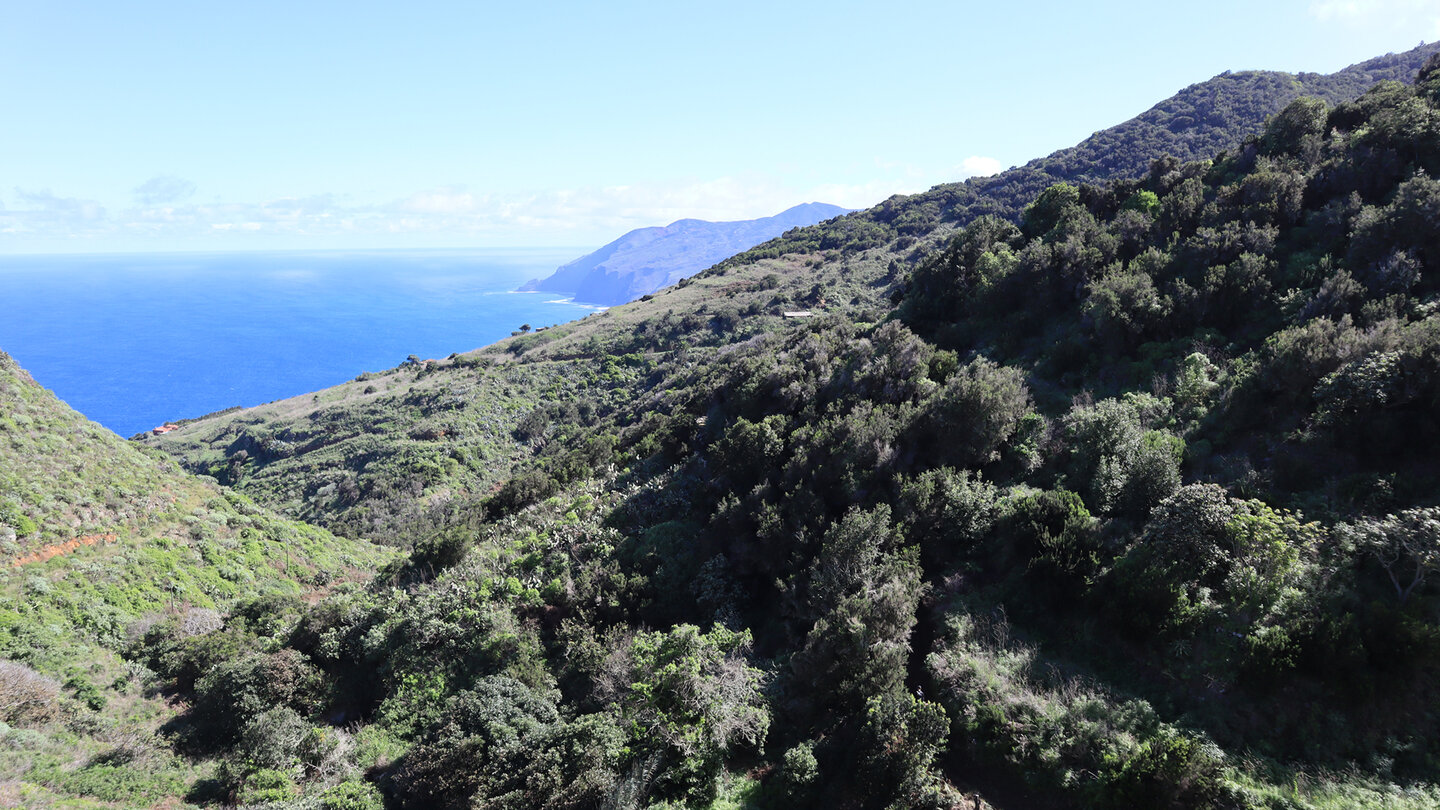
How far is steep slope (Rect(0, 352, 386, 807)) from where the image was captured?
39.2 feet

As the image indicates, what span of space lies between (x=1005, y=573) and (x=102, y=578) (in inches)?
1038

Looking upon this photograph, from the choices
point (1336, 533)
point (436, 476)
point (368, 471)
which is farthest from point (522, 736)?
point (368, 471)

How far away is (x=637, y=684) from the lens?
11.8m

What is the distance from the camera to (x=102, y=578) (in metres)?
18.2

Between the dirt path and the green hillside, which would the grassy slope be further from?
the green hillside

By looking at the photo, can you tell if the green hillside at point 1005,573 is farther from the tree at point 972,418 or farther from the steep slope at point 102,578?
the steep slope at point 102,578

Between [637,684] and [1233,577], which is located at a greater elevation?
[1233,577]

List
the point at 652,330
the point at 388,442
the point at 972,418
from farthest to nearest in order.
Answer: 1. the point at 652,330
2. the point at 388,442
3. the point at 972,418

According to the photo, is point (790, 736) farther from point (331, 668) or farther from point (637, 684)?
point (331, 668)

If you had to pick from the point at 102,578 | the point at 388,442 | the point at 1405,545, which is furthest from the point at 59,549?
the point at 1405,545

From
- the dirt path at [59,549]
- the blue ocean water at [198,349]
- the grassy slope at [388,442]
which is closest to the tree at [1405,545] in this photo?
the dirt path at [59,549]

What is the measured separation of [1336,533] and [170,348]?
193 meters

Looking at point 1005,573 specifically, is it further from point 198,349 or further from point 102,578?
point 198,349

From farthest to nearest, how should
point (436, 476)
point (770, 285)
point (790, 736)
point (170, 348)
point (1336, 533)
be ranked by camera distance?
point (170, 348) → point (770, 285) → point (436, 476) → point (790, 736) → point (1336, 533)
